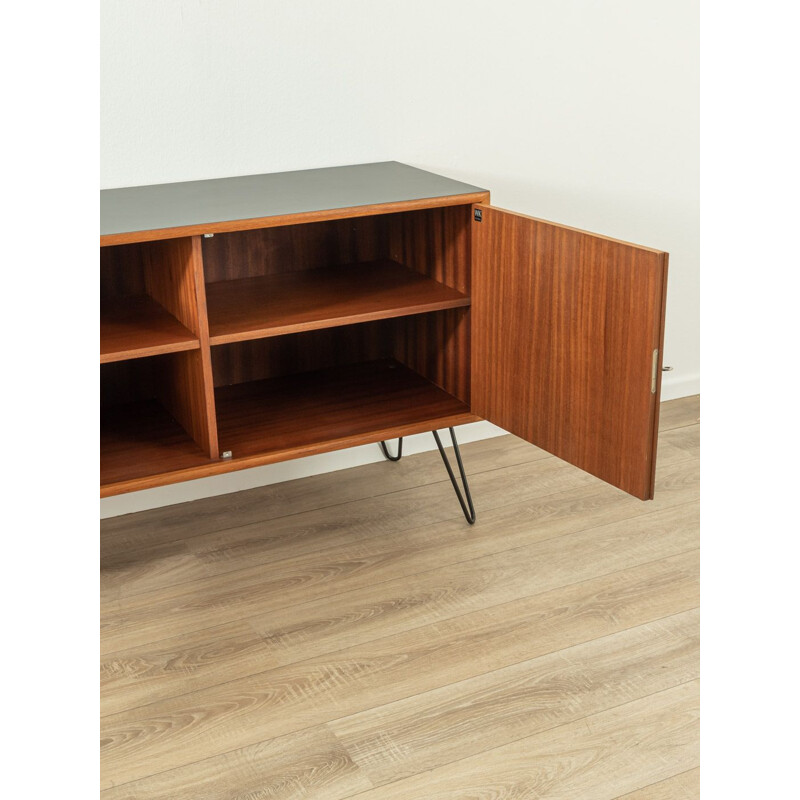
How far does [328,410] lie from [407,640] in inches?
21.1

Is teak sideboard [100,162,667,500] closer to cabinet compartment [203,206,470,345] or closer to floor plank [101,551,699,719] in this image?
cabinet compartment [203,206,470,345]

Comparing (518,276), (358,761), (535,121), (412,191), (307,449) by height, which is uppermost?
(535,121)

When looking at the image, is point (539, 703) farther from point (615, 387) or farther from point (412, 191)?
point (412, 191)

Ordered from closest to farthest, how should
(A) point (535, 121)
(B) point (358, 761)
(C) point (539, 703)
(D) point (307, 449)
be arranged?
(B) point (358, 761)
(C) point (539, 703)
(D) point (307, 449)
(A) point (535, 121)

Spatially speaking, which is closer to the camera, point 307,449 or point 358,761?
point 358,761

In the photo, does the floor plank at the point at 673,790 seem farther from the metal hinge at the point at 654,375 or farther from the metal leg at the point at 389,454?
the metal leg at the point at 389,454

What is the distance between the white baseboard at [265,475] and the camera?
2242 mm

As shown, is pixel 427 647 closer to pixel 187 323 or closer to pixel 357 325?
pixel 187 323

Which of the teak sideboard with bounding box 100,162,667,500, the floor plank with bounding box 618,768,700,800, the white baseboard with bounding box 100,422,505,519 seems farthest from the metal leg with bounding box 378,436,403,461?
the floor plank with bounding box 618,768,700,800

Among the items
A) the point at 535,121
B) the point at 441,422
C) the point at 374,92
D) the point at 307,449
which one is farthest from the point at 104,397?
A: the point at 535,121

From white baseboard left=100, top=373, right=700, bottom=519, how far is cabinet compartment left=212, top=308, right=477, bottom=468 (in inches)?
10.2

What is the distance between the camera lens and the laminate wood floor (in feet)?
4.71
